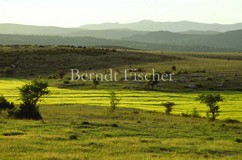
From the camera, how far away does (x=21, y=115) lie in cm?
4150

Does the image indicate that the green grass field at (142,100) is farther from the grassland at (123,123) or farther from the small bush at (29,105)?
the small bush at (29,105)

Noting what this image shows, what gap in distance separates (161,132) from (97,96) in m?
38.5

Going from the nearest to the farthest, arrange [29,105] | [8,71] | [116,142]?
[116,142] < [29,105] < [8,71]

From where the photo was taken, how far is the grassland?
23031 mm

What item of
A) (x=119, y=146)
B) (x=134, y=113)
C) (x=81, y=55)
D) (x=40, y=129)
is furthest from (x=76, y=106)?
(x=81, y=55)

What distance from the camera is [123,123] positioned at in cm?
3825

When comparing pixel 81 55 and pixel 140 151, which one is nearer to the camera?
pixel 140 151

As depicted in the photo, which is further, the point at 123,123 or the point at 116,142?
the point at 123,123

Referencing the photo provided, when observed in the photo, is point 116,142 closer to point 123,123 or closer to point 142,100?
point 123,123

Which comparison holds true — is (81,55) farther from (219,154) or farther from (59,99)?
(219,154)

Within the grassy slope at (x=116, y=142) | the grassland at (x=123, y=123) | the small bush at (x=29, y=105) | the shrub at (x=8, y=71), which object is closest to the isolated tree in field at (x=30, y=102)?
the small bush at (x=29, y=105)

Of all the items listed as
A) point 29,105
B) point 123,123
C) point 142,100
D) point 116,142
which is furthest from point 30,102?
point 142,100

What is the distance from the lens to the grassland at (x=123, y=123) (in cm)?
2303

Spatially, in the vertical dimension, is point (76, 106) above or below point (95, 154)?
below
